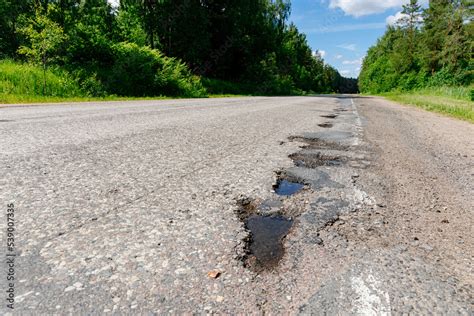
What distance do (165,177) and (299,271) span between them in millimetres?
1661

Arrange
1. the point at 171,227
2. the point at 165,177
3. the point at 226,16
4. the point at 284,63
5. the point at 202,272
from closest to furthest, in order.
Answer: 1. the point at 202,272
2. the point at 171,227
3. the point at 165,177
4. the point at 226,16
5. the point at 284,63

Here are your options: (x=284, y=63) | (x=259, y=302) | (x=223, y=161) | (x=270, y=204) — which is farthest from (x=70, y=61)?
(x=284, y=63)

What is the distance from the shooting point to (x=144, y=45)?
22797mm

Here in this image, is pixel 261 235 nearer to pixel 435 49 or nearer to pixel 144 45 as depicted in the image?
pixel 144 45

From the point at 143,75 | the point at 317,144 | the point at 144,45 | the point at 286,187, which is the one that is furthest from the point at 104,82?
the point at 286,187

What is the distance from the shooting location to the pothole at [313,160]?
3807 millimetres

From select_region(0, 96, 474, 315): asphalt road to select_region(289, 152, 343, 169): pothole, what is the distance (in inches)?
2.1

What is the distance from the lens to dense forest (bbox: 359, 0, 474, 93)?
36438mm

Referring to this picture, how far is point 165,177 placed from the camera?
2902mm

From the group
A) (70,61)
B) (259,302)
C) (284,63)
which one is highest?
(284,63)

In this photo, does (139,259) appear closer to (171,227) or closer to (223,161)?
(171,227)

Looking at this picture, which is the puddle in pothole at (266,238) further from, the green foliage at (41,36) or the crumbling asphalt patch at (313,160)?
the green foliage at (41,36)

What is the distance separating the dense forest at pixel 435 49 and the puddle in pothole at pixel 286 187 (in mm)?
39893

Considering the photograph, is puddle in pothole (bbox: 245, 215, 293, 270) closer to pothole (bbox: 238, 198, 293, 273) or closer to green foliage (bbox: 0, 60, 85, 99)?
pothole (bbox: 238, 198, 293, 273)
